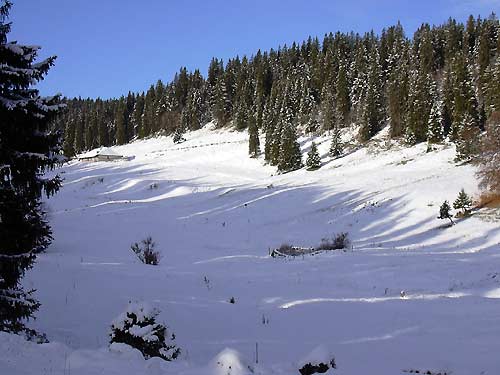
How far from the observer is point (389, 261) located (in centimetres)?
1560

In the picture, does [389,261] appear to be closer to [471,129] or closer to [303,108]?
[471,129]

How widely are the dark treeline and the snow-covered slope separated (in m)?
12.8

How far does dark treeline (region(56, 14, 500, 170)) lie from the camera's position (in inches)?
2308

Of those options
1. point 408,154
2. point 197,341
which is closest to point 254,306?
point 197,341

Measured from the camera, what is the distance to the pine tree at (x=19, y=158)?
7594 millimetres

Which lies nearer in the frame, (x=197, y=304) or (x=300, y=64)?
(x=197, y=304)

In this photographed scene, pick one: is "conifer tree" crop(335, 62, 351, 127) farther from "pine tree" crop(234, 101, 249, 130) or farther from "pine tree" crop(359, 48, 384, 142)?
"pine tree" crop(234, 101, 249, 130)

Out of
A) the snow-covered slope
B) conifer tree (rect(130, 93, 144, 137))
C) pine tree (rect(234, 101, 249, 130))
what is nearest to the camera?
the snow-covered slope

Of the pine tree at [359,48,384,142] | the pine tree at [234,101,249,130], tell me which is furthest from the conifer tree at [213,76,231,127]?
the pine tree at [359,48,384,142]

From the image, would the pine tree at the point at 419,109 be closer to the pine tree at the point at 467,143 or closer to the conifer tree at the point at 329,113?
the pine tree at the point at 467,143

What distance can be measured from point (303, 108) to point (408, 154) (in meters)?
37.3

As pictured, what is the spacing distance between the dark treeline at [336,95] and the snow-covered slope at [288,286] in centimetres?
1279

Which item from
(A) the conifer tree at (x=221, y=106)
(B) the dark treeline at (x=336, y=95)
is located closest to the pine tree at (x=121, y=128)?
(B) the dark treeline at (x=336, y=95)

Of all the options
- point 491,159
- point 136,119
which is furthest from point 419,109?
point 136,119
